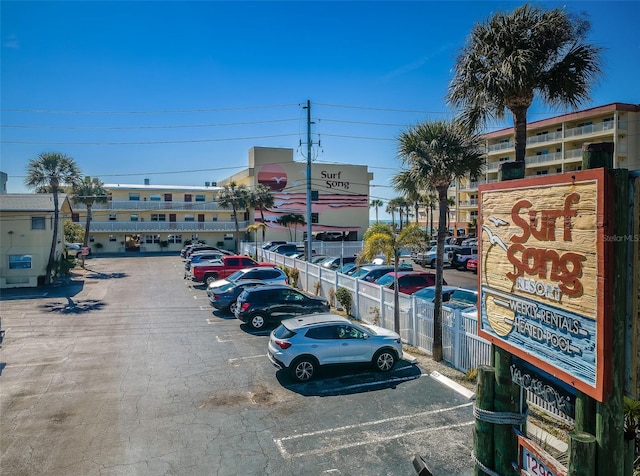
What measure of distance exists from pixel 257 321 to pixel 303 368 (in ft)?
17.5

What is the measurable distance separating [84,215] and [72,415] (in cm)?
5179

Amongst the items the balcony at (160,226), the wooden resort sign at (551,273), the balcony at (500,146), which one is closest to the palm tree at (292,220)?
the balcony at (160,226)

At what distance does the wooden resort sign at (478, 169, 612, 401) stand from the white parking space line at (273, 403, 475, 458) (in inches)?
161

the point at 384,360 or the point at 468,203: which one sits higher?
A: the point at 468,203

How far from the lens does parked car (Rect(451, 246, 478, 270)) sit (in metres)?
33.6

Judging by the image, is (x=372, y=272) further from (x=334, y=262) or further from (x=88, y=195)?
(x=88, y=195)

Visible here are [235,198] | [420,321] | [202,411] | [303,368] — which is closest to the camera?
[202,411]

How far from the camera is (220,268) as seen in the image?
26266 mm

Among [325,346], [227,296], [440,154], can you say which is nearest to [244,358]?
[325,346]

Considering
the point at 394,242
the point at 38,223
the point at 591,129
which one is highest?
the point at 591,129

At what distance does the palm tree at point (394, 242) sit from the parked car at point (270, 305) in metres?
3.48

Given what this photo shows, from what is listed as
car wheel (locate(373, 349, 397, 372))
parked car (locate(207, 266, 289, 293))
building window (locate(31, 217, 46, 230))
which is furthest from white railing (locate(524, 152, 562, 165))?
building window (locate(31, 217, 46, 230))

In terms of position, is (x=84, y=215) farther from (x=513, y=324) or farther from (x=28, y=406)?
(x=513, y=324)

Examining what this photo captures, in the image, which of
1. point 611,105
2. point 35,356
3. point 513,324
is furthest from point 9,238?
point 611,105
